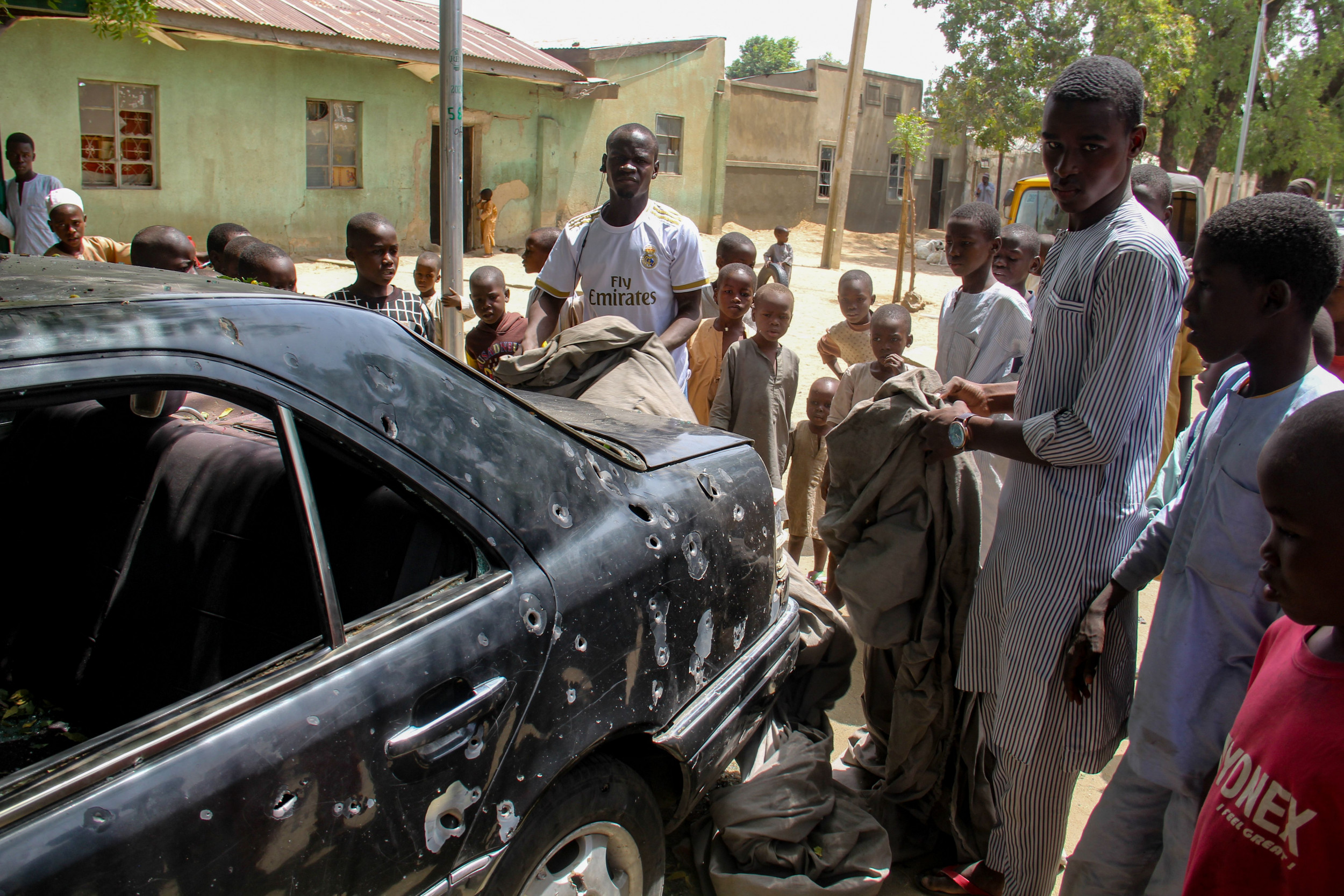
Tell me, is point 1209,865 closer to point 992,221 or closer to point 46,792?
point 46,792

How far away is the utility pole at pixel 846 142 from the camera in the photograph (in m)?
17.7

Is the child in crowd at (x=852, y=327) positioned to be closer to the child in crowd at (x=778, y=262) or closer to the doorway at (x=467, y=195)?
the child in crowd at (x=778, y=262)

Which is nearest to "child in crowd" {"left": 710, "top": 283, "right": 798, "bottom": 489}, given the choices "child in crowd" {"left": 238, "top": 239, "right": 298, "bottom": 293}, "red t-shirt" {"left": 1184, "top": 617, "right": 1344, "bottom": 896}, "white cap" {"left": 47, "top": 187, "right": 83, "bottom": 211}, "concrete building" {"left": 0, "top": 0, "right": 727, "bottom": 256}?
"child in crowd" {"left": 238, "top": 239, "right": 298, "bottom": 293}

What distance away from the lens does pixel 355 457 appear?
1.65 m

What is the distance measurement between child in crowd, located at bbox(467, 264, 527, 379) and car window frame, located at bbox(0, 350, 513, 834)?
3.07m

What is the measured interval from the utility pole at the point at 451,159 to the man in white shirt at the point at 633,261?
600 mm

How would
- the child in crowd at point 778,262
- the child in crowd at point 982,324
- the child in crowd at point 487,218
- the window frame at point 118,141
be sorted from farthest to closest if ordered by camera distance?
the child in crowd at point 487,218, the window frame at point 118,141, the child in crowd at point 778,262, the child in crowd at point 982,324

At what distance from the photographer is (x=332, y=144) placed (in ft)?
49.5

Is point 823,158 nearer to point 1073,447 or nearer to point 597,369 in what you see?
point 597,369

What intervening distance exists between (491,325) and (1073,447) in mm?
3343

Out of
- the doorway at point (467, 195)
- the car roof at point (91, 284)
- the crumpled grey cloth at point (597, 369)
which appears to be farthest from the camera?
the doorway at point (467, 195)

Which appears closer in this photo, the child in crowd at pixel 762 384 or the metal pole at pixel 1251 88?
the child in crowd at pixel 762 384

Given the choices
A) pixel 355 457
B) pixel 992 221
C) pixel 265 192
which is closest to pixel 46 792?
pixel 355 457

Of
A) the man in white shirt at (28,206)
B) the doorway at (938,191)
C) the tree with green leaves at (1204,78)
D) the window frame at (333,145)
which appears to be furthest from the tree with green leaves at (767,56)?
the man in white shirt at (28,206)
